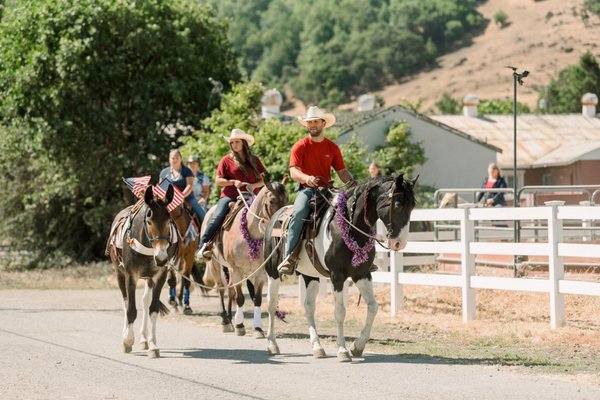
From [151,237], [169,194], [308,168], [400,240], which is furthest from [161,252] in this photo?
[400,240]

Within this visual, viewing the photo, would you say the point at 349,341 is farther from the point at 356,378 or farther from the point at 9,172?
the point at 9,172

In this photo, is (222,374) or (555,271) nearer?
(222,374)

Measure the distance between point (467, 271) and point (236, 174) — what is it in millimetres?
3808

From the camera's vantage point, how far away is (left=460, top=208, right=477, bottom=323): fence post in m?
17.1

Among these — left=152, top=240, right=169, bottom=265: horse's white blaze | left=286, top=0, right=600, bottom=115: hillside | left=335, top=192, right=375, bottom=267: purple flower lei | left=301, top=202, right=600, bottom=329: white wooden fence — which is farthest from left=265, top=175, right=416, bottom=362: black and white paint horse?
left=286, top=0, right=600, bottom=115: hillside

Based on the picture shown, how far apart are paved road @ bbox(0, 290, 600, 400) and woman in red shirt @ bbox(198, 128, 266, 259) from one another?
1618 millimetres

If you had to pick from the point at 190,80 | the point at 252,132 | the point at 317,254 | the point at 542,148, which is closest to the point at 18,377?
the point at 317,254

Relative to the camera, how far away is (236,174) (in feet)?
54.5

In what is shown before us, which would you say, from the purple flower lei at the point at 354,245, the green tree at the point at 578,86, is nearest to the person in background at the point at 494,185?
the purple flower lei at the point at 354,245

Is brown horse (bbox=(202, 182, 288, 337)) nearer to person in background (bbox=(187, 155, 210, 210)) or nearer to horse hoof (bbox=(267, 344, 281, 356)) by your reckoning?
horse hoof (bbox=(267, 344, 281, 356))

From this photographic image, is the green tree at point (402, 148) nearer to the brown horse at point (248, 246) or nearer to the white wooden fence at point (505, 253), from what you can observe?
the white wooden fence at point (505, 253)

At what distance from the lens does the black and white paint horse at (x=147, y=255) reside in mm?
13859

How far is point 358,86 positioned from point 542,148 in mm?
142894

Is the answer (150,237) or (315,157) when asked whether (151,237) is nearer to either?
(150,237)
